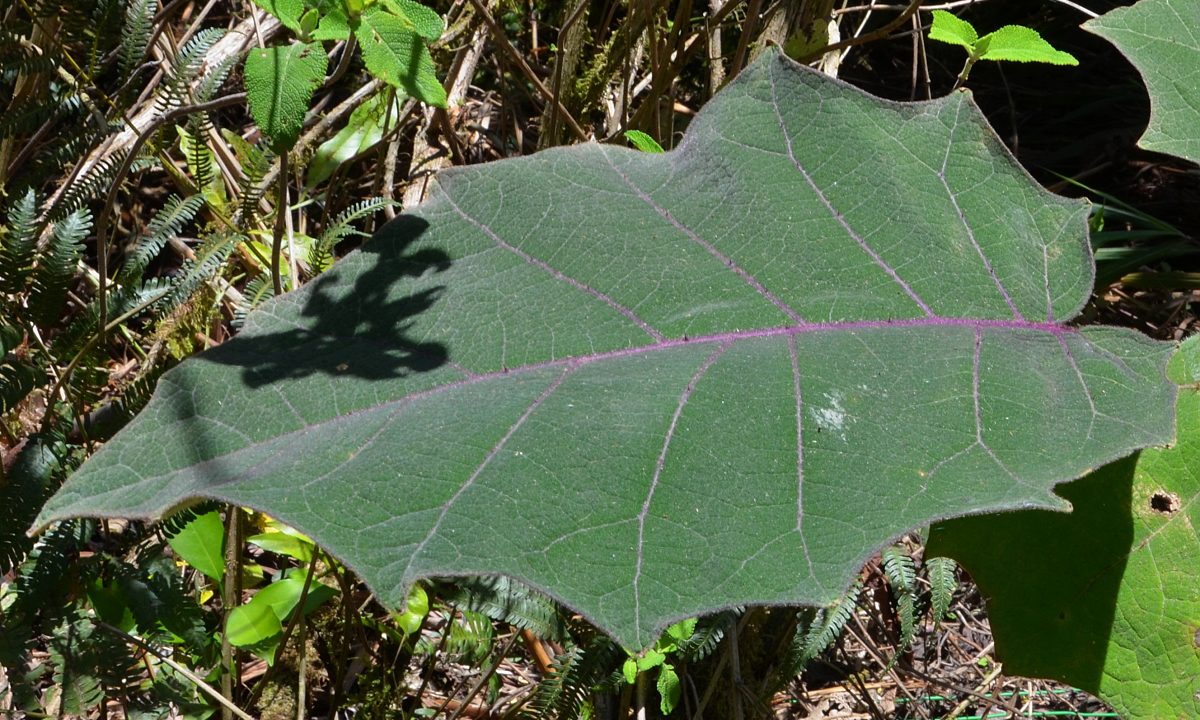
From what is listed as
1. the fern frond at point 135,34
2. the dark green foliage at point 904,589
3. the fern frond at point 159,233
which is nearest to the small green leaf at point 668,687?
the dark green foliage at point 904,589

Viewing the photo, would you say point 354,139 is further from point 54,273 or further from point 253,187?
point 54,273

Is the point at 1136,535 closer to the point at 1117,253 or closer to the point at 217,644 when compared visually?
the point at 217,644

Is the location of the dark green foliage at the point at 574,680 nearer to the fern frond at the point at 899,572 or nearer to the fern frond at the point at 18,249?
the fern frond at the point at 899,572

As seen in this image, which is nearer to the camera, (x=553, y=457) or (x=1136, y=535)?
(x=553, y=457)

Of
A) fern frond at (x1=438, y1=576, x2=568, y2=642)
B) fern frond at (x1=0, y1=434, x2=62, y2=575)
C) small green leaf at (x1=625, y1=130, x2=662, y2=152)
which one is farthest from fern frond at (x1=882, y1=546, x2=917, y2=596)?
fern frond at (x1=0, y1=434, x2=62, y2=575)

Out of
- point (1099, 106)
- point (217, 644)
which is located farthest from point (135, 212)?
point (1099, 106)

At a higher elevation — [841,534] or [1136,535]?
[841,534]

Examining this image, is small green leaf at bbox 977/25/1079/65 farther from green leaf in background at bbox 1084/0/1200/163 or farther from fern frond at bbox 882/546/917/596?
fern frond at bbox 882/546/917/596
